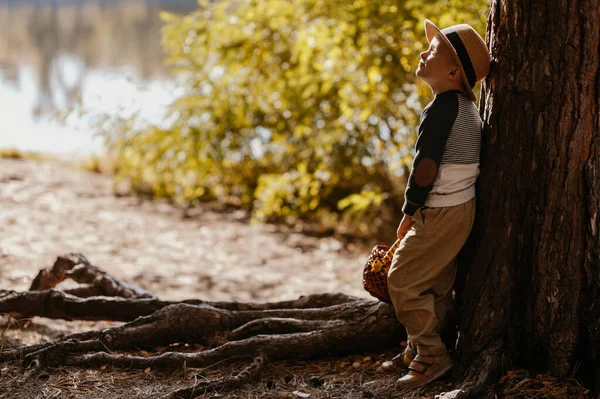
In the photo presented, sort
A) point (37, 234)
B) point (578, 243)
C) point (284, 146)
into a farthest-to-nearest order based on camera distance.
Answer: point (284, 146), point (37, 234), point (578, 243)

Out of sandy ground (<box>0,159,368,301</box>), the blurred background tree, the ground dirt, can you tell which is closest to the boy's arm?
the ground dirt

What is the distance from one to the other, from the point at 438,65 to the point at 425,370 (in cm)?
146

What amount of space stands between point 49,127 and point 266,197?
27.5 feet

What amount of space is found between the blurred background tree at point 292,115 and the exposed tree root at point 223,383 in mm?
3394

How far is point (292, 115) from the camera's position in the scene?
27.6 feet

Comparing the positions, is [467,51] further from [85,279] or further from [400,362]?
[85,279]

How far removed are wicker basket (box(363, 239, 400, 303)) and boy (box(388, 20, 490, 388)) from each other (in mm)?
119

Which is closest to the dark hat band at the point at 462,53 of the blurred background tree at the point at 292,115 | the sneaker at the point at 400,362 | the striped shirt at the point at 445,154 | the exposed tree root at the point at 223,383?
the striped shirt at the point at 445,154

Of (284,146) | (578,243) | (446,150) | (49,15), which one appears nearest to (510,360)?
(578,243)

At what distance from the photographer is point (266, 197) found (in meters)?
8.30

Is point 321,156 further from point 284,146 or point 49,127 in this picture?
point 49,127

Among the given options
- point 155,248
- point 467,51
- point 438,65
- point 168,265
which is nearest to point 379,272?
point 438,65

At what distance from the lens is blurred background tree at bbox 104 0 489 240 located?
6.77 meters

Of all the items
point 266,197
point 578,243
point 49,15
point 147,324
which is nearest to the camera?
point 578,243
